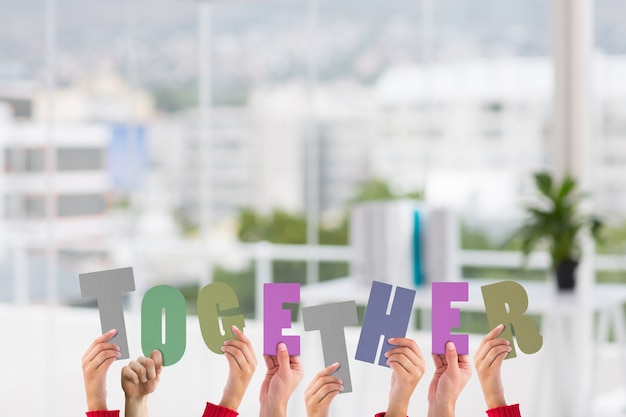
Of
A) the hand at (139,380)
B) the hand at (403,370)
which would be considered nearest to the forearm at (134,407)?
the hand at (139,380)

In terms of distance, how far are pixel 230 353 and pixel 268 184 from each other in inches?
270

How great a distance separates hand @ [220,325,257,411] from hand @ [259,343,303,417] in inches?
1.1

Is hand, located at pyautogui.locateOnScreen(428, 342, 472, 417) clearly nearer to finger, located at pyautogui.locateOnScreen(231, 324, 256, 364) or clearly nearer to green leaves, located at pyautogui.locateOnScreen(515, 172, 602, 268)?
finger, located at pyautogui.locateOnScreen(231, 324, 256, 364)

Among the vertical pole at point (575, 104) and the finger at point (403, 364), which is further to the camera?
the vertical pole at point (575, 104)

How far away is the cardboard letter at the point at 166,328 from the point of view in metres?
1.21

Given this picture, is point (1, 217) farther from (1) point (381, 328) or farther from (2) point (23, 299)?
(1) point (381, 328)

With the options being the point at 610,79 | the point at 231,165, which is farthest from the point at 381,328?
the point at 231,165

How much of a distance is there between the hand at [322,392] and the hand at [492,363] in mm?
181

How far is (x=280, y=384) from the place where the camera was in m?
1.20

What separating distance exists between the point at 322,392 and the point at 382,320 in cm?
12

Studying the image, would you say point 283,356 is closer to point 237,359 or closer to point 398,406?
point 237,359

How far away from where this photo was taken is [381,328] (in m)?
1.20

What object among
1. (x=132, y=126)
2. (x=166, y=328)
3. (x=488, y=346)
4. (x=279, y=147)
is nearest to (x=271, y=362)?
(x=166, y=328)

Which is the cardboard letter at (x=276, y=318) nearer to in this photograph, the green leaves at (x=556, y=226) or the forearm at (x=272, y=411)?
the forearm at (x=272, y=411)
